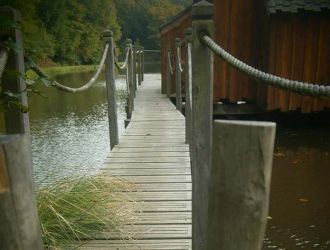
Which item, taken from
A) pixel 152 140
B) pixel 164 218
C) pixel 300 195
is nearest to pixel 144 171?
pixel 164 218

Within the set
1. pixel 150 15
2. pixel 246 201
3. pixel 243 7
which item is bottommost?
pixel 246 201

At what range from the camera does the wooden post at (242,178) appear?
1.00m

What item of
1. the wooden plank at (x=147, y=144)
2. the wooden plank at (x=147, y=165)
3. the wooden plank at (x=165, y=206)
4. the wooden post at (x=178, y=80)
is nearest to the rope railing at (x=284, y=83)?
the wooden plank at (x=165, y=206)

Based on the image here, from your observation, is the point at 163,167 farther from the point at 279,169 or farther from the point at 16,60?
the point at 279,169

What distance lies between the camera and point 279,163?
6883mm

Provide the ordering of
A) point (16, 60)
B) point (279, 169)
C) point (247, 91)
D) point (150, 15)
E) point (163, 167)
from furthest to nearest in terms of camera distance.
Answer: point (150, 15) → point (247, 91) → point (279, 169) → point (163, 167) → point (16, 60)

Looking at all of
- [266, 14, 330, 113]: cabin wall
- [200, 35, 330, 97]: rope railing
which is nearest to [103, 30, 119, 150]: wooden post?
[200, 35, 330, 97]: rope railing

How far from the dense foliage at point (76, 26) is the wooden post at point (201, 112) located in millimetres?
25952

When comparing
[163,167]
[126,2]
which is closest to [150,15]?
[126,2]

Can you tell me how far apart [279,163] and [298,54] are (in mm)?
2954

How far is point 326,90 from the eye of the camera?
3.60ft

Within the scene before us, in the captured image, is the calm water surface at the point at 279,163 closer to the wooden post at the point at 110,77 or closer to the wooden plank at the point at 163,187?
the wooden post at the point at 110,77

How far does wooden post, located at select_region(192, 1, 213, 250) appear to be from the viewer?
6.11 ft

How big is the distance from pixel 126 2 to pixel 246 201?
231 feet
